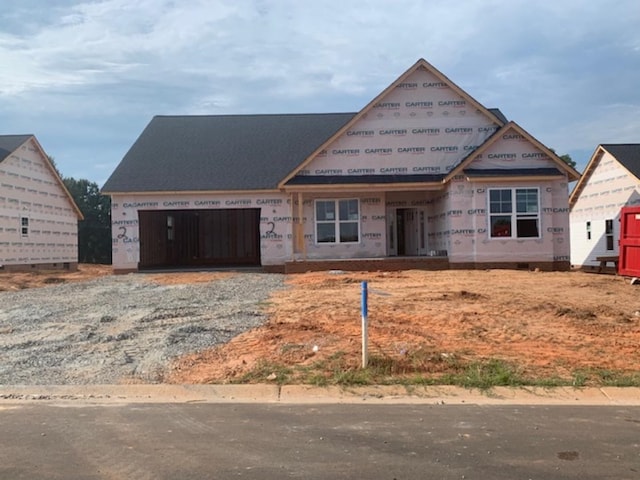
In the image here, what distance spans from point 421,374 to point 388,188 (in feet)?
53.4

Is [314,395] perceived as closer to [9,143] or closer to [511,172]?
[511,172]

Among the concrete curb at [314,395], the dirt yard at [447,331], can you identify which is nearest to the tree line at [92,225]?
the dirt yard at [447,331]

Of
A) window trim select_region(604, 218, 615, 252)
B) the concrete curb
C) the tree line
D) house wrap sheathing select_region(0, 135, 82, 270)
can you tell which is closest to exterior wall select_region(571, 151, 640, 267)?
window trim select_region(604, 218, 615, 252)

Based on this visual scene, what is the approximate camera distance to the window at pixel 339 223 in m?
25.7

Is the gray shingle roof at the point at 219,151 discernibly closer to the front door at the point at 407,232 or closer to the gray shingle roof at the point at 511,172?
the front door at the point at 407,232

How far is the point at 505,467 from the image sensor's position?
5.27m

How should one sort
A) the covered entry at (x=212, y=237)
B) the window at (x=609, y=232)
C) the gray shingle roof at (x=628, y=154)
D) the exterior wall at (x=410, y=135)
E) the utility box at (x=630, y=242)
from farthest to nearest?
the covered entry at (x=212, y=237)
the window at (x=609, y=232)
the gray shingle roof at (x=628, y=154)
the exterior wall at (x=410, y=135)
the utility box at (x=630, y=242)

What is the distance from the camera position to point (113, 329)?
11.6 m

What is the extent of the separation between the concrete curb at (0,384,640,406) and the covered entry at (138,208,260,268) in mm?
24458

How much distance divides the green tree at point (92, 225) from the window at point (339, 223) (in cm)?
3605

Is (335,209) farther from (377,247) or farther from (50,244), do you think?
(50,244)

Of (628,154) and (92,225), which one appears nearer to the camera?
(628,154)

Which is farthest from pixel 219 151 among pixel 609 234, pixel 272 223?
pixel 609 234

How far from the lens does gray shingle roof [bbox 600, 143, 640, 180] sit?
30.7 m
